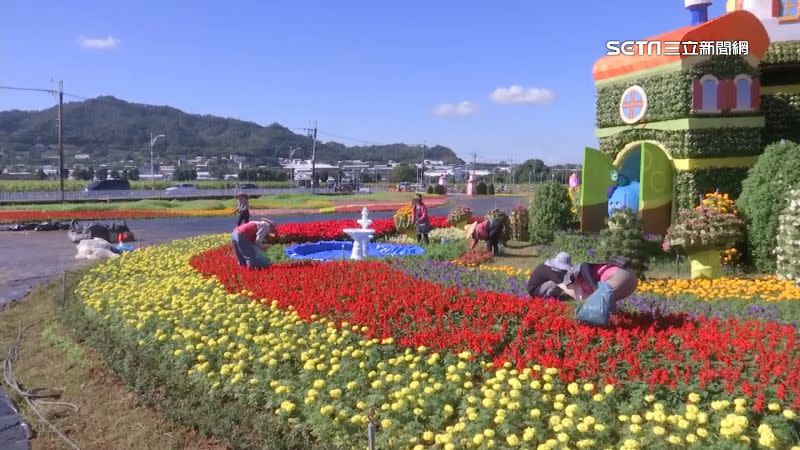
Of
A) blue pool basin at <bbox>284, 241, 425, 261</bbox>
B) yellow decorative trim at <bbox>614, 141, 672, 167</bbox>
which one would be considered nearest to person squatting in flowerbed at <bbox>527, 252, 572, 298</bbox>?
blue pool basin at <bbox>284, 241, 425, 261</bbox>

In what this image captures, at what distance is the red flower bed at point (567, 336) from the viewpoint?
5227mm

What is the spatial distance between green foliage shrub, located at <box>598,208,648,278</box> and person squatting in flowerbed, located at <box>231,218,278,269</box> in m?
5.55

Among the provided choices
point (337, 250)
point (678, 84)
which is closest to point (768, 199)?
point (678, 84)

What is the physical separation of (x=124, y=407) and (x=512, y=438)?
4.29 m

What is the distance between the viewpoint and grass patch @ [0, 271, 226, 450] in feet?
20.1

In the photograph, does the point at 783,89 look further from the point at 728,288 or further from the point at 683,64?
the point at 728,288

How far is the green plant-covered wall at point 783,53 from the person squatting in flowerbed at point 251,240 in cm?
1228

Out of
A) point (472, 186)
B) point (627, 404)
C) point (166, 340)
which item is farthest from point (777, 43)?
point (472, 186)

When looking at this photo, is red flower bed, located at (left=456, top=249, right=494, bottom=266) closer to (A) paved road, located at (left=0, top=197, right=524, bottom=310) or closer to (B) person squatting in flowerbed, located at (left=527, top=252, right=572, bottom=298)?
(B) person squatting in flowerbed, located at (left=527, top=252, right=572, bottom=298)

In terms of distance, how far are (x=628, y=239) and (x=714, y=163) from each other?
14.7 ft

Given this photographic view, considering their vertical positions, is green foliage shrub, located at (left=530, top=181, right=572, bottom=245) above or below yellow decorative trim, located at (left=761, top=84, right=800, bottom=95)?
below

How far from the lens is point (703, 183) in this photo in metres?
13.6

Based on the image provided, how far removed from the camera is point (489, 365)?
5.94 m

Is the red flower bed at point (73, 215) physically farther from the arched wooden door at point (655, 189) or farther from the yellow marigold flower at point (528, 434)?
the yellow marigold flower at point (528, 434)
